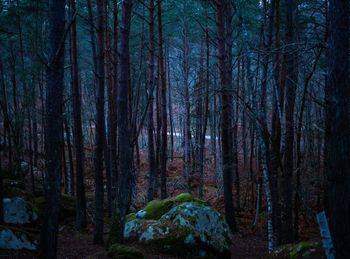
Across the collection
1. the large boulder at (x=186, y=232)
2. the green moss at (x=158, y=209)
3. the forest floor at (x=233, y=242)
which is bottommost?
the forest floor at (x=233, y=242)

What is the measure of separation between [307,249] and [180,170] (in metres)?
20.3

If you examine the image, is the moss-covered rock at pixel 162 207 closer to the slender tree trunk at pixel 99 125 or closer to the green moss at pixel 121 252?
the slender tree trunk at pixel 99 125

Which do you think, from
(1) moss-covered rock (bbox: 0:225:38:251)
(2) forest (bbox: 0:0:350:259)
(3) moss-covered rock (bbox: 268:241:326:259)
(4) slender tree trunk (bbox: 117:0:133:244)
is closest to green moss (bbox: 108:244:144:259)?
(2) forest (bbox: 0:0:350:259)

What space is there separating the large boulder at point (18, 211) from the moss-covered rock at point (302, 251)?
7.90 m

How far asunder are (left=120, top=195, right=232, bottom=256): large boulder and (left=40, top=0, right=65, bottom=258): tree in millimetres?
4043

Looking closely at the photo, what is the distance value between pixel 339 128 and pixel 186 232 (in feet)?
18.4

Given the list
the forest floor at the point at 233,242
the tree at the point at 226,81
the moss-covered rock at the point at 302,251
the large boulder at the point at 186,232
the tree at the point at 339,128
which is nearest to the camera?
the tree at the point at 339,128

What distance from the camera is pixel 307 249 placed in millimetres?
6633

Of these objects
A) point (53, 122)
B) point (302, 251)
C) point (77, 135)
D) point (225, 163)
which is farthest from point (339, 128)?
point (77, 135)

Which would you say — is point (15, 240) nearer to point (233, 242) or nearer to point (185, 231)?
point (185, 231)

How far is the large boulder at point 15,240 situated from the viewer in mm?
7891

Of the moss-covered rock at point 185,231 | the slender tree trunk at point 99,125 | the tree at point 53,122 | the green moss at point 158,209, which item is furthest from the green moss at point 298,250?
the slender tree trunk at point 99,125

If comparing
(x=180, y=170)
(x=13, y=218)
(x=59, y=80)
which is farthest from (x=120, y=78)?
Result: (x=180, y=170)

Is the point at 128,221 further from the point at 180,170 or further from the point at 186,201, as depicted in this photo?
the point at 180,170
